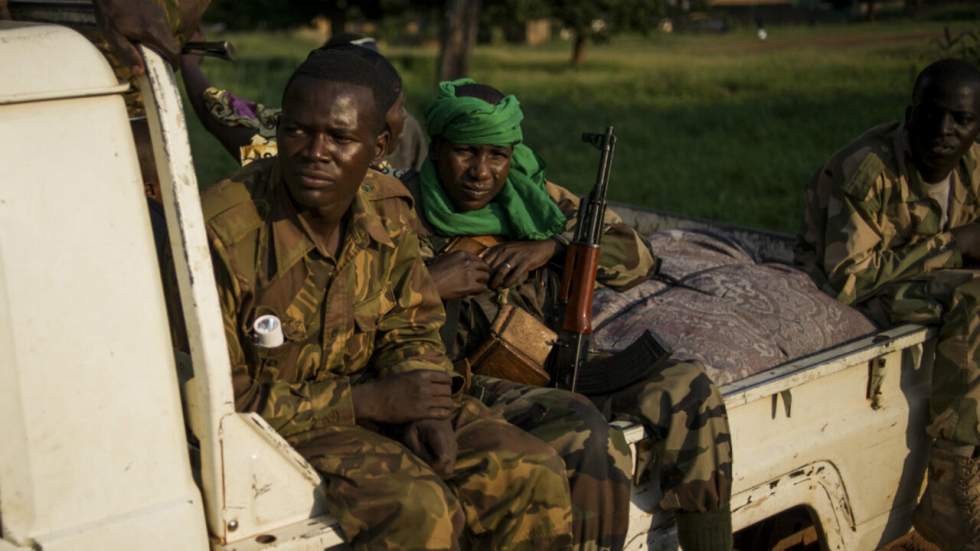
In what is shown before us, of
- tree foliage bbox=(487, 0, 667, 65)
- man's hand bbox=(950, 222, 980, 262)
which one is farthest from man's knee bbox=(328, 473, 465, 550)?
tree foliage bbox=(487, 0, 667, 65)

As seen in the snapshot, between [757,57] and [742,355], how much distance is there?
857 inches

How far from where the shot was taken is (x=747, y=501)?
3381 mm

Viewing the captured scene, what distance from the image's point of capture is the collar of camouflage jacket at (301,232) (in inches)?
108

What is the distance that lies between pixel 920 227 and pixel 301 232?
2749mm

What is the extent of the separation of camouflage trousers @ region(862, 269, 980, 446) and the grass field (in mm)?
4584

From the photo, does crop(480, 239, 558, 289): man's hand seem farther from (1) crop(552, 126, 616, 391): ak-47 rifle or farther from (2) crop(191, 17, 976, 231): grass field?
(2) crop(191, 17, 976, 231): grass field

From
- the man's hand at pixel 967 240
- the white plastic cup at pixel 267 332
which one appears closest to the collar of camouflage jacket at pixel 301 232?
the white plastic cup at pixel 267 332

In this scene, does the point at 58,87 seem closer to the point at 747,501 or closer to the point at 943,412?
the point at 747,501

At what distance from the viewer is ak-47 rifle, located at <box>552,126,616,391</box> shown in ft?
11.7

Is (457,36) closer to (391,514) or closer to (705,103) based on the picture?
(705,103)

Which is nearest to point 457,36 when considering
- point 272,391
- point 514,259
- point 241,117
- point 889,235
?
point 241,117

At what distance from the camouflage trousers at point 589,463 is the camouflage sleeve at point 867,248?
Result: 5.64ft

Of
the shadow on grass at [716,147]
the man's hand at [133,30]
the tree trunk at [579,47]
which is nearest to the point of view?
the man's hand at [133,30]

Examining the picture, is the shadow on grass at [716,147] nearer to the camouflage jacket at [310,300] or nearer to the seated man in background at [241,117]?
the seated man in background at [241,117]
